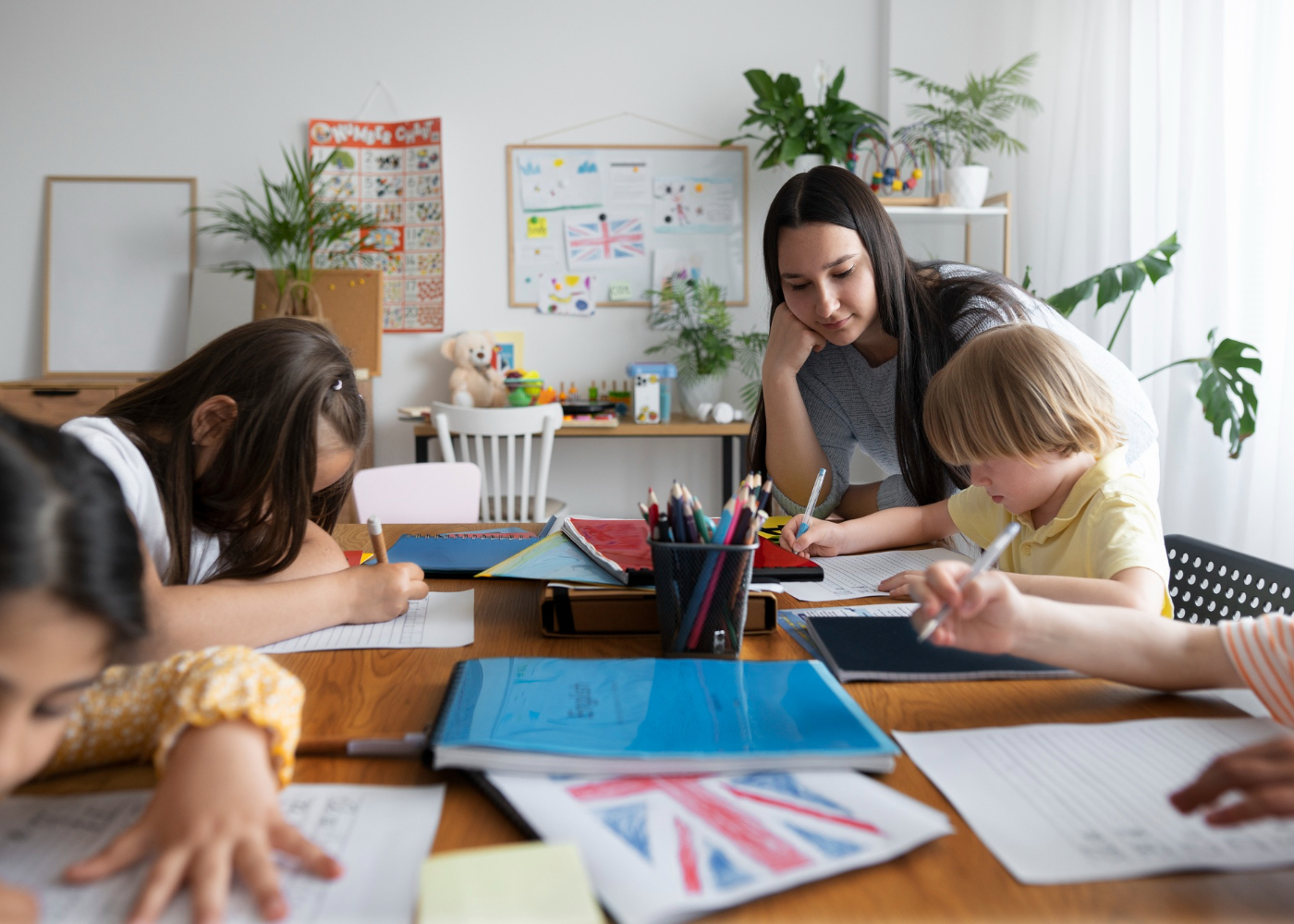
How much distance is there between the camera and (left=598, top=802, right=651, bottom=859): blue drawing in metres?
0.48

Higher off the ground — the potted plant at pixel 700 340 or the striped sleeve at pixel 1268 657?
the potted plant at pixel 700 340

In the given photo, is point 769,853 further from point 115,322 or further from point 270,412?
point 115,322

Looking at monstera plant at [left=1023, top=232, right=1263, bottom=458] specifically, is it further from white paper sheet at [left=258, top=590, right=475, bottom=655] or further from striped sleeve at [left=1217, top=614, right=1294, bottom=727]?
white paper sheet at [left=258, top=590, right=475, bottom=655]

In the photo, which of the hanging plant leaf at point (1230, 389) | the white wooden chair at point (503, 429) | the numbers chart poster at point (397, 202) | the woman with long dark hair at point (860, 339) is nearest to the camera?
the woman with long dark hair at point (860, 339)

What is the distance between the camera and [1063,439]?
3.29 feet

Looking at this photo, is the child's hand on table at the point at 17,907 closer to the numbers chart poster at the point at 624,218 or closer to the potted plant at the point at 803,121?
the potted plant at the point at 803,121

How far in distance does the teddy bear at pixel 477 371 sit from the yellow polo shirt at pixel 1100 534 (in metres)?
2.54

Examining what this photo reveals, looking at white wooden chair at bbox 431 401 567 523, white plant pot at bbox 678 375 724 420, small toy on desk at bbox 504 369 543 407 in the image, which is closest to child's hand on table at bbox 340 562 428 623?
white wooden chair at bbox 431 401 567 523

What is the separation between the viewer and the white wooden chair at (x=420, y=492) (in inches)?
76.4

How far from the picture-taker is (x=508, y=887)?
0.43 metres

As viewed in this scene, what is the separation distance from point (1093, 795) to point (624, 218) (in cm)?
334

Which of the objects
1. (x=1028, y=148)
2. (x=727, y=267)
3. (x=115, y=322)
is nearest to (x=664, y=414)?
(x=727, y=267)

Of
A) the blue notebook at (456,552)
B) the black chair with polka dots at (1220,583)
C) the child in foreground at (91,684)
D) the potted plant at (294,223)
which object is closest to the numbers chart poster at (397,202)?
the potted plant at (294,223)

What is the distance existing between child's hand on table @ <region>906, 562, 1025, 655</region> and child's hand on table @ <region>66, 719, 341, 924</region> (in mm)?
386
